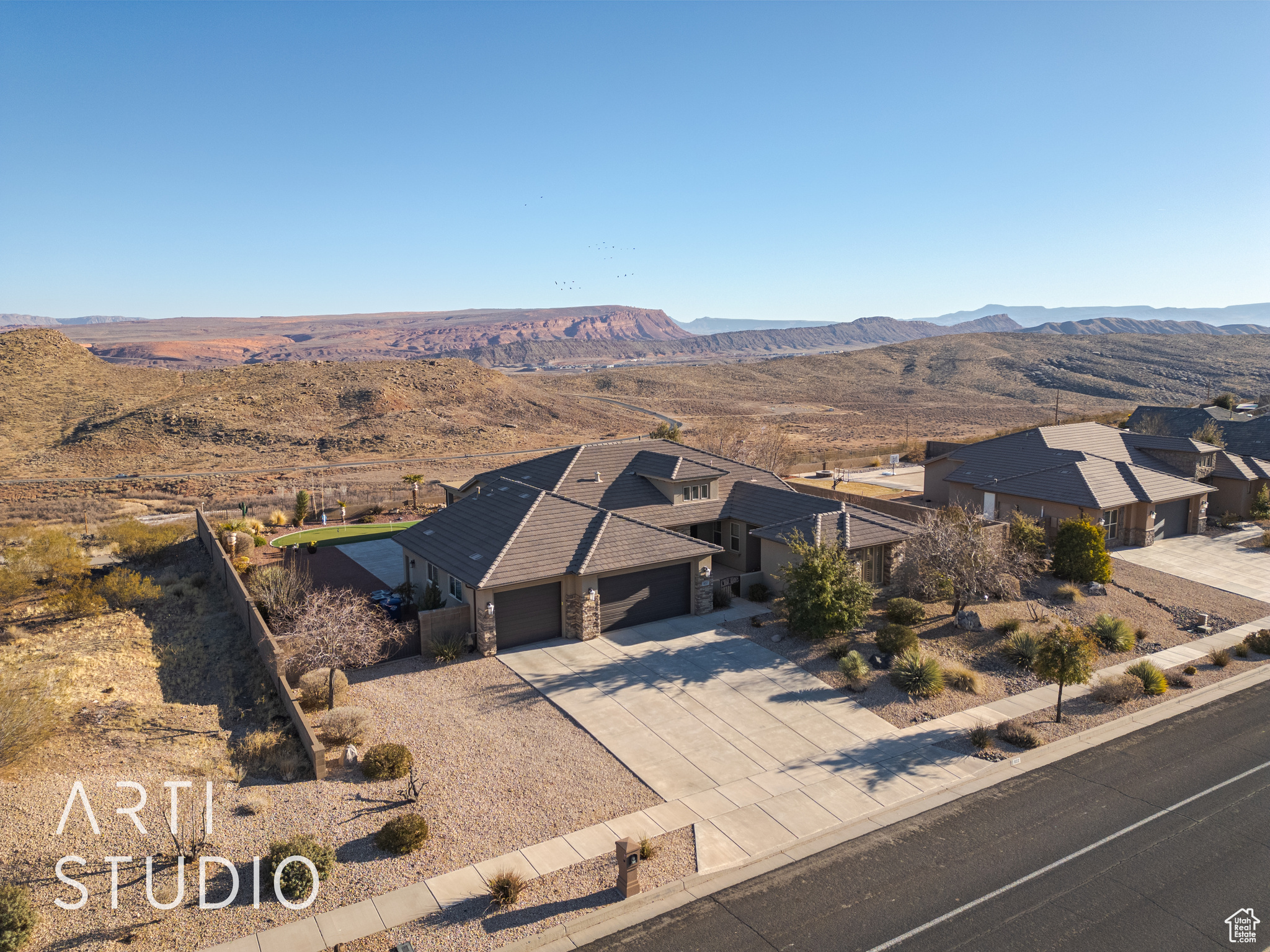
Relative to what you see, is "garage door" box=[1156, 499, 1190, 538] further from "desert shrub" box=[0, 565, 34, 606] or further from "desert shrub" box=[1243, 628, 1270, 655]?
"desert shrub" box=[0, 565, 34, 606]

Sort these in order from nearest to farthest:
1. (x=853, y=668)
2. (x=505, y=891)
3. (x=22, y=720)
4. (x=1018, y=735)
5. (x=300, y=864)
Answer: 1. (x=505, y=891)
2. (x=300, y=864)
3. (x=22, y=720)
4. (x=1018, y=735)
5. (x=853, y=668)

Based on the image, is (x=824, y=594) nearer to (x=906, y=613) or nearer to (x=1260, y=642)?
(x=906, y=613)

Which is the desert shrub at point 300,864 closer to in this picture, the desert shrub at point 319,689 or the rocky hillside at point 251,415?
the desert shrub at point 319,689

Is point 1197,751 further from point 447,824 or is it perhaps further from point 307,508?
point 307,508

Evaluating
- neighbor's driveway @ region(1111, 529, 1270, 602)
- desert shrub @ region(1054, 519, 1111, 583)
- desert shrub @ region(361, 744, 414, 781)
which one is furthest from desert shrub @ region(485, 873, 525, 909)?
neighbor's driveway @ region(1111, 529, 1270, 602)

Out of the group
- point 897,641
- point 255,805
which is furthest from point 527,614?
point 897,641

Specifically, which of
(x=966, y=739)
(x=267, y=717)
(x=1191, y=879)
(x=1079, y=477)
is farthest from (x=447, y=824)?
(x=1079, y=477)

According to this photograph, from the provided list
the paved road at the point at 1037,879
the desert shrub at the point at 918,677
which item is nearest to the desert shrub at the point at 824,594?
the desert shrub at the point at 918,677
